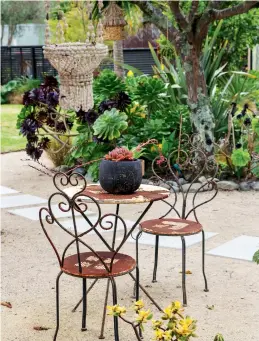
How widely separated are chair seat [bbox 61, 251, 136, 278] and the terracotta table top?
329mm

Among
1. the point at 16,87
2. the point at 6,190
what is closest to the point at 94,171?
the point at 6,190

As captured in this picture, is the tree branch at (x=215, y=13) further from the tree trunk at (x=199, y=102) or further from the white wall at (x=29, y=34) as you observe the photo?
the white wall at (x=29, y=34)

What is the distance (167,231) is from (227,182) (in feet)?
10.9

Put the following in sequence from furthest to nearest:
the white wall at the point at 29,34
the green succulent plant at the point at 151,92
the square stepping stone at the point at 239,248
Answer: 1. the white wall at the point at 29,34
2. the green succulent plant at the point at 151,92
3. the square stepping stone at the point at 239,248

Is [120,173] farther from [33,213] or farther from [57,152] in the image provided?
[57,152]

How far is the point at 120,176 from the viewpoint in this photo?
3627 mm

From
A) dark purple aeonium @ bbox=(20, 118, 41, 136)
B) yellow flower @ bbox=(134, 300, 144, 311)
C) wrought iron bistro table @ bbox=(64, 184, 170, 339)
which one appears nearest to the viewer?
yellow flower @ bbox=(134, 300, 144, 311)

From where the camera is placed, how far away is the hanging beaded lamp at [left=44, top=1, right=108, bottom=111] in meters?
6.52

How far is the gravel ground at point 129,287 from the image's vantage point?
3555 millimetres

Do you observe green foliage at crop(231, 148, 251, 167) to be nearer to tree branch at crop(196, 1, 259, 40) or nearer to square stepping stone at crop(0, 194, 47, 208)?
tree branch at crop(196, 1, 259, 40)

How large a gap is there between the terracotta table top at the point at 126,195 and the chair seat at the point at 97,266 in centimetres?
33

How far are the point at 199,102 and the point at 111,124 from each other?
41.9 inches

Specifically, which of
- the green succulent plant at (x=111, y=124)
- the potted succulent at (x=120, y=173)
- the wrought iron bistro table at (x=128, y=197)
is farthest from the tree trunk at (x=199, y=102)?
the potted succulent at (x=120, y=173)

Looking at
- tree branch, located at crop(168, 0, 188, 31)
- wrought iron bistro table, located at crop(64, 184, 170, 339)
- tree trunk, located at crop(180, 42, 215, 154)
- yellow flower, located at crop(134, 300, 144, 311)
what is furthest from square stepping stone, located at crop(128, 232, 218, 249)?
tree branch, located at crop(168, 0, 188, 31)
